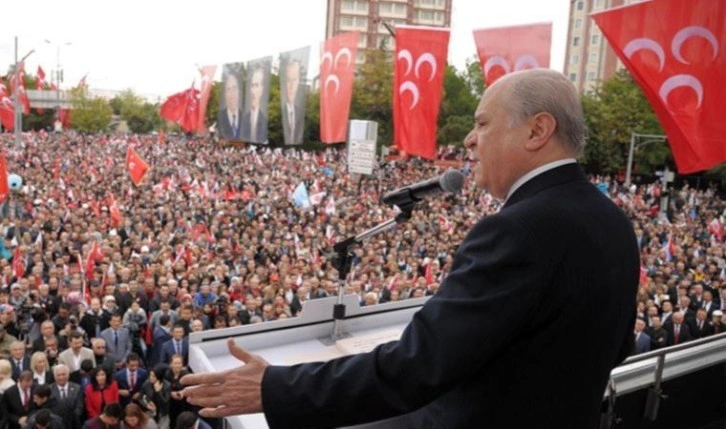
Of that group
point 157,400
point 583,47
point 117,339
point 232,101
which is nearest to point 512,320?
point 157,400

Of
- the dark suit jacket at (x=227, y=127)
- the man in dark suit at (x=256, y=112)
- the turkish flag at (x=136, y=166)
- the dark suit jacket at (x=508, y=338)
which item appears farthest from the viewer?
the dark suit jacket at (x=227, y=127)

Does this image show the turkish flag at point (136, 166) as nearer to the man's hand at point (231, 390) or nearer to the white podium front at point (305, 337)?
the white podium front at point (305, 337)

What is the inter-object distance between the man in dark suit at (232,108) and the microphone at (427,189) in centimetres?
3044

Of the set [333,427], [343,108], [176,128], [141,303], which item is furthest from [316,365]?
[176,128]

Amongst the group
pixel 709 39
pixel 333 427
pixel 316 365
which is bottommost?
pixel 333 427

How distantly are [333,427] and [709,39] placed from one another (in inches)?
231

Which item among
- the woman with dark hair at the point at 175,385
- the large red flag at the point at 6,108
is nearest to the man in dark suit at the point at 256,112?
the large red flag at the point at 6,108

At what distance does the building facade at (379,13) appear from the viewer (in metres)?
99.8

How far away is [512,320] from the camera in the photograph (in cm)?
129

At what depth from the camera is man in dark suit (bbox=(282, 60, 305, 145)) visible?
21.1 m

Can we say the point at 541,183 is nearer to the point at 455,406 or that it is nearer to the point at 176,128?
the point at 455,406

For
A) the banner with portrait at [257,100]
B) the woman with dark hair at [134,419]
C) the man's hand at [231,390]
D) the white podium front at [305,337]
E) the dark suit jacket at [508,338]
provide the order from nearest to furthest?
the dark suit jacket at [508,338]
the man's hand at [231,390]
the white podium front at [305,337]
the woman with dark hair at [134,419]
the banner with portrait at [257,100]

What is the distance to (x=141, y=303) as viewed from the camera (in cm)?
1055

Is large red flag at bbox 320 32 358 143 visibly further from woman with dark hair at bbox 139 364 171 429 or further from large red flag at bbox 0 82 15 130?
large red flag at bbox 0 82 15 130
